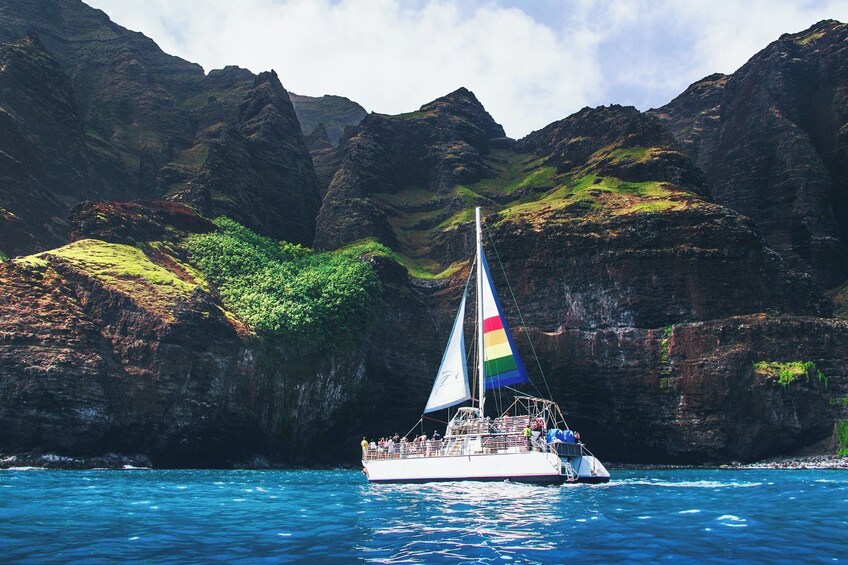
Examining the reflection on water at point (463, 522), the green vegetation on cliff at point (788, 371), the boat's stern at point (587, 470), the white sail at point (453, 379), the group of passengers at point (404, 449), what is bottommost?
the reflection on water at point (463, 522)

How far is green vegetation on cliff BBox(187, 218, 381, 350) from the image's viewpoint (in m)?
60.9

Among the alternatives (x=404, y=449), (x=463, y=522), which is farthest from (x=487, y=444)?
(x=463, y=522)

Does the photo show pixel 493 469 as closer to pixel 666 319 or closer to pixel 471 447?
pixel 471 447

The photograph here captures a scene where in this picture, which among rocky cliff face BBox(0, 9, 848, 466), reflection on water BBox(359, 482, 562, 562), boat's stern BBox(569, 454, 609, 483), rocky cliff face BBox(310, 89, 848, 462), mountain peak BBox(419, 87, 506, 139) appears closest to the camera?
reflection on water BBox(359, 482, 562, 562)

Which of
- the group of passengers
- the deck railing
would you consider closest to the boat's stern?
the deck railing

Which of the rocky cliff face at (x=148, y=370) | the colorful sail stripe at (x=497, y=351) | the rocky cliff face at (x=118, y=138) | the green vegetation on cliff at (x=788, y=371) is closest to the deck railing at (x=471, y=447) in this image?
the colorful sail stripe at (x=497, y=351)

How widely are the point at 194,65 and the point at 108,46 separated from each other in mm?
35025

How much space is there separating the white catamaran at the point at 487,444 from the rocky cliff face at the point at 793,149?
63924mm

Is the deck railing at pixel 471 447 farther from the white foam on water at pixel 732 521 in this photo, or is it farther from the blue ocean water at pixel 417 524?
the white foam on water at pixel 732 521

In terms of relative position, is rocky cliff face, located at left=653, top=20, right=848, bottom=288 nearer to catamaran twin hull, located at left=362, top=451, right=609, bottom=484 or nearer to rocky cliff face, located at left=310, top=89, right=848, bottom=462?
rocky cliff face, located at left=310, top=89, right=848, bottom=462

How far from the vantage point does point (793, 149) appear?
9688cm

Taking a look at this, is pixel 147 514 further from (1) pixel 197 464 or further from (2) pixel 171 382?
(1) pixel 197 464

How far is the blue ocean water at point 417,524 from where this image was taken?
1432 centimetres

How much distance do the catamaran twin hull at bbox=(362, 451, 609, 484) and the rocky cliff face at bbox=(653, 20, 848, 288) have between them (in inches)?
2651
